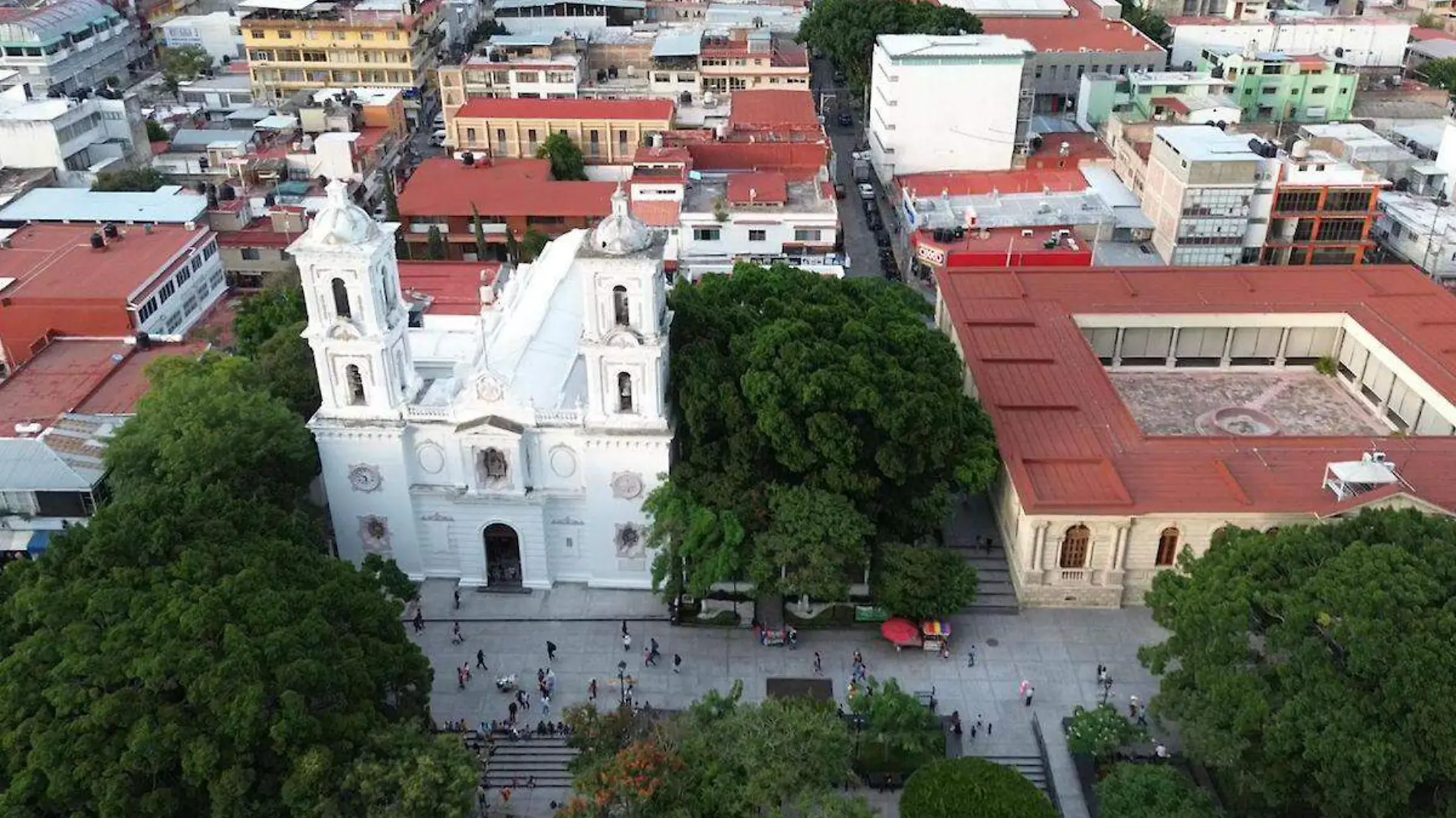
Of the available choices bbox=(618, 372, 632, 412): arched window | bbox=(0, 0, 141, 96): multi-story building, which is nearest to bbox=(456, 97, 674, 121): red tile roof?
bbox=(0, 0, 141, 96): multi-story building

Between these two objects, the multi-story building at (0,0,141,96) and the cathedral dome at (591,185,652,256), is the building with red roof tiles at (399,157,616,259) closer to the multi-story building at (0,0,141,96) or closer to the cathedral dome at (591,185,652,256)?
the cathedral dome at (591,185,652,256)

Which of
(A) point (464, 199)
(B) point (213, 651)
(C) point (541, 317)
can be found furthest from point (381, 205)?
(B) point (213, 651)

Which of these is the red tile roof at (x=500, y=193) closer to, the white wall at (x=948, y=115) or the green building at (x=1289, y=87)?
the white wall at (x=948, y=115)

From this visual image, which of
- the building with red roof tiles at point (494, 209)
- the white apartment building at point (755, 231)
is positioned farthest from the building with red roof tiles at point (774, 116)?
the building with red roof tiles at point (494, 209)

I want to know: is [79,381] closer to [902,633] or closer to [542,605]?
[542,605]

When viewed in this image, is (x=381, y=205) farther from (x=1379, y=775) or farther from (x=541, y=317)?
(x=1379, y=775)

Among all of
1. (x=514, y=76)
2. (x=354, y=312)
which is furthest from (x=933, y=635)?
(x=514, y=76)
